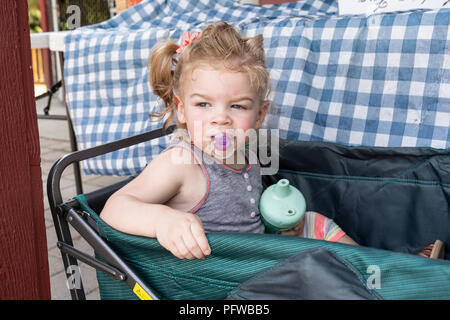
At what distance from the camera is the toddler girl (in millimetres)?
1104

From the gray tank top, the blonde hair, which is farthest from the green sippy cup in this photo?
the blonde hair

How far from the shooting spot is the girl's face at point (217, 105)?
3.63ft

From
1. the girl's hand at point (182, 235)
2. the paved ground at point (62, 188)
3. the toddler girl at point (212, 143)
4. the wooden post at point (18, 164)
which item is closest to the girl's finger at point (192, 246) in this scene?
the girl's hand at point (182, 235)

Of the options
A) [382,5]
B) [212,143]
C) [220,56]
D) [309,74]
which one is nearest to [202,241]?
[212,143]

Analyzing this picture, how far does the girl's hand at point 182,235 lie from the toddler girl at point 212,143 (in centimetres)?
14

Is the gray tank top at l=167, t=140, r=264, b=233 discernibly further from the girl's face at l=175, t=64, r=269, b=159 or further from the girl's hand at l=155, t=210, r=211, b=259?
the girl's hand at l=155, t=210, r=211, b=259

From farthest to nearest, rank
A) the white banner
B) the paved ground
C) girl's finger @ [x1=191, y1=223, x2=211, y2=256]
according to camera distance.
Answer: the paved ground → the white banner → girl's finger @ [x1=191, y1=223, x2=211, y2=256]

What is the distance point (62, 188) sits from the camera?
282cm

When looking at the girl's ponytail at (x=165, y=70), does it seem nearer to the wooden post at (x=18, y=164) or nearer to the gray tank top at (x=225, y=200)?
the gray tank top at (x=225, y=200)

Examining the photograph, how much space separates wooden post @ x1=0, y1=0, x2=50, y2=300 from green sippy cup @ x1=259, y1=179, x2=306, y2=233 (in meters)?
0.57

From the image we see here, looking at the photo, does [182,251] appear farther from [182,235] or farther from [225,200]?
[225,200]

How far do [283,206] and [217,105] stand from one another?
0.32m
